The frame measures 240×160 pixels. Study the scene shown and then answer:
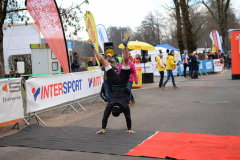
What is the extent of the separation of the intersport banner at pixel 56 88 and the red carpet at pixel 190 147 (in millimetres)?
3804

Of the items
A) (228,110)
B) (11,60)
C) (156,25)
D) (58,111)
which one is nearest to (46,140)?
(58,111)

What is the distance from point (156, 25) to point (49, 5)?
55712 mm

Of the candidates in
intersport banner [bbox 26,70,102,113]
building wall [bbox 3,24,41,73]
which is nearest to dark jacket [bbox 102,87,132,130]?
intersport banner [bbox 26,70,102,113]

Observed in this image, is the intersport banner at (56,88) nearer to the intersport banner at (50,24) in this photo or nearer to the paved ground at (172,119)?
the intersport banner at (50,24)

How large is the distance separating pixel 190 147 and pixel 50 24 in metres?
7.06

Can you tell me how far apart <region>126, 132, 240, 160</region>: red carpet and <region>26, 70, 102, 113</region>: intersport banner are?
12.5ft

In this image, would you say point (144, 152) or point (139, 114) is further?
point (139, 114)

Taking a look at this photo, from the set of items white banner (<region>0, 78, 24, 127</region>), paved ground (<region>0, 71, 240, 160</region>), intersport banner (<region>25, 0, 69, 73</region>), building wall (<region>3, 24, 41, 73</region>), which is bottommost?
paved ground (<region>0, 71, 240, 160</region>)

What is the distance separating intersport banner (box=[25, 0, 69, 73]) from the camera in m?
9.53

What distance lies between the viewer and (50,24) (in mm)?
10078

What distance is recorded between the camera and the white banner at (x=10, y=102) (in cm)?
707

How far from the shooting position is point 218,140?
18.1 feet

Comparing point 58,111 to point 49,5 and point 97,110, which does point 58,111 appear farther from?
point 49,5

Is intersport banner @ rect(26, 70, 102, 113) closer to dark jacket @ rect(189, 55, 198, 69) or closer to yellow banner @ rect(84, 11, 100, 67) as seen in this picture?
yellow banner @ rect(84, 11, 100, 67)
